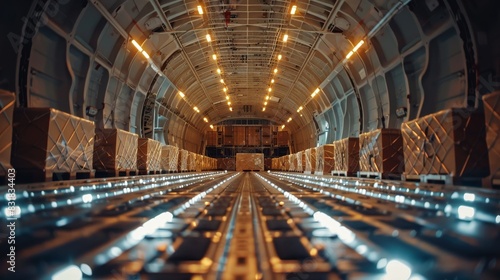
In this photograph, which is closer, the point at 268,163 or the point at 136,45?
the point at 136,45

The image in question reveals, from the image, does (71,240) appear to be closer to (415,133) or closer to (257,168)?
(415,133)

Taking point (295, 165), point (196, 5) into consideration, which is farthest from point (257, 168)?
point (196, 5)

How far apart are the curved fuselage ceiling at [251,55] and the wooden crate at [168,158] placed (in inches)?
56.0

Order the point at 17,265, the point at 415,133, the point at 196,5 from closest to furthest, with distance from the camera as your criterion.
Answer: the point at 17,265 < the point at 415,133 < the point at 196,5

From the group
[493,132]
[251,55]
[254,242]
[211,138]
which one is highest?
[251,55]

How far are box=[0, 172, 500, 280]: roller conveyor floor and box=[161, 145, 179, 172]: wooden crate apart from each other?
12.5 meters

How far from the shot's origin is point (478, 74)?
7.76 meters

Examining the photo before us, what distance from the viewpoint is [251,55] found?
1830cm

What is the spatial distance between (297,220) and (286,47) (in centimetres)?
1511

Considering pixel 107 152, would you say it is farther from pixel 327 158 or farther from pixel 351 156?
pixel 327 158

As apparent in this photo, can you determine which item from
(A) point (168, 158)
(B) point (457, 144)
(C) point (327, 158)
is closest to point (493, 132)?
(B) point (457, 144)

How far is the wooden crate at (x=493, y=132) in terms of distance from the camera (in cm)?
493

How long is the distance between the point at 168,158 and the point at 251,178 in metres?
5.89

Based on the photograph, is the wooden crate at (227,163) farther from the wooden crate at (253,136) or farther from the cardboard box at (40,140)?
the cardboard box at (40,140)
